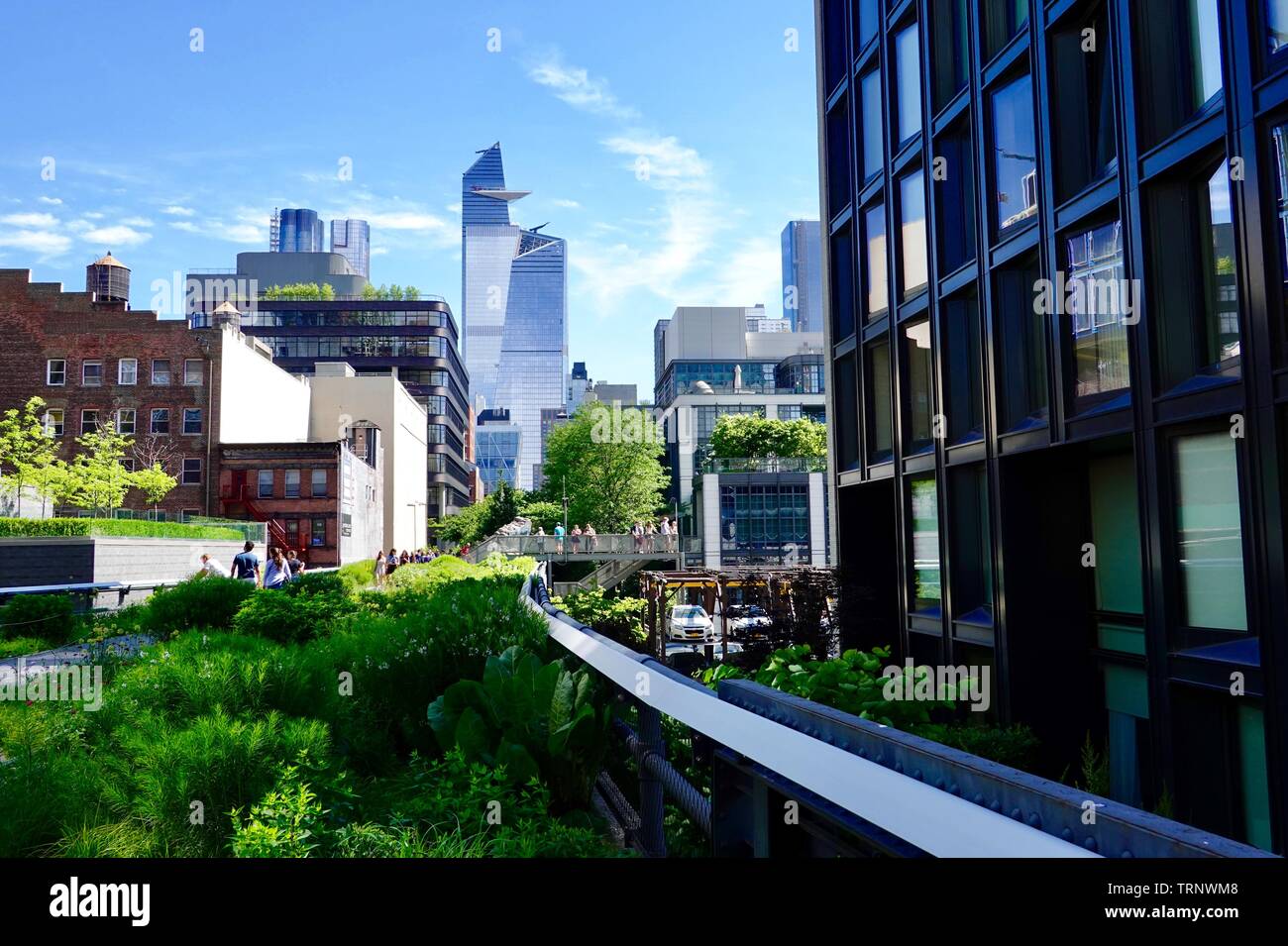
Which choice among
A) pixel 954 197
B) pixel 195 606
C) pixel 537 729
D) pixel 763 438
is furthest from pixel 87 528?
pixel 763 438

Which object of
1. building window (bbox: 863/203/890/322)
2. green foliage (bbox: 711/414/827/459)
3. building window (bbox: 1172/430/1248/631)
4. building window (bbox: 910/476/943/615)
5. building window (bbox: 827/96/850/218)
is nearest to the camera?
building window (bbox: 1172/430/1248/631)

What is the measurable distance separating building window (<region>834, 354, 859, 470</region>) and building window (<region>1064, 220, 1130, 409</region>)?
30.1ft

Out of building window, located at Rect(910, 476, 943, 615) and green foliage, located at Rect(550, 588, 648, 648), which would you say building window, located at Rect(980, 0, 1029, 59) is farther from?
green foliage, located at Rect(550, 588, 648, 648)

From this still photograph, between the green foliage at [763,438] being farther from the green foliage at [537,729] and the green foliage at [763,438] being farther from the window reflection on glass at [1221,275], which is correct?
the green foliage at [537,729]

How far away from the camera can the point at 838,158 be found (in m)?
24.1

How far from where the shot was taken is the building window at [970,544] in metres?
16.6

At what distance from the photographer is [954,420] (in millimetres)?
17312

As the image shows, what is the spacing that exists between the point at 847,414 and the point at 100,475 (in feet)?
123

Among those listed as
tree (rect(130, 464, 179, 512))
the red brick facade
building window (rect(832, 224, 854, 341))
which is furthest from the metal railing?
the red brick facade

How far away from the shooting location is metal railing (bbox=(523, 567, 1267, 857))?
68.3 inches

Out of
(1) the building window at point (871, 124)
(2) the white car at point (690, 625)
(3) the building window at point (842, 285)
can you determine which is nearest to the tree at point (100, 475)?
(2) the white car at point (690, 625)

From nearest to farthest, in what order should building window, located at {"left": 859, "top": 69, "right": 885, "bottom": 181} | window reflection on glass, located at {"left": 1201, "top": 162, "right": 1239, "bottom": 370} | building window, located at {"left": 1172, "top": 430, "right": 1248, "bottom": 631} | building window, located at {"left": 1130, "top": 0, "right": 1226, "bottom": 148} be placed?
building window, located at {"left": 1172, "top": 430, "right": 1248, "bottom": 631} → window reflection on glass, located at {"left": 1201, "top": 162, "right": 1239, "bottom": 370} → building window, located at {"left": 1130, "top": 0, "right": 1226, "bottom": 148} → building window, located at {"left": 859, "top": 69, "right": 885, "bottom": 181}

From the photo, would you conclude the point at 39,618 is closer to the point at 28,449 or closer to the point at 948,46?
the point at 948,46
